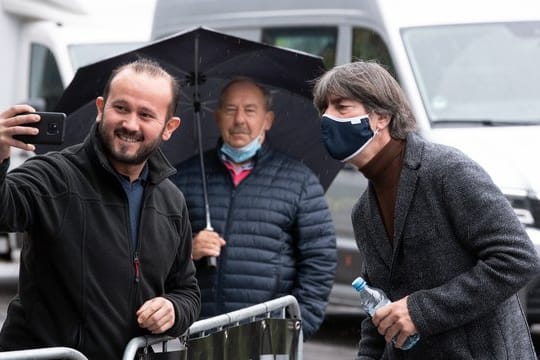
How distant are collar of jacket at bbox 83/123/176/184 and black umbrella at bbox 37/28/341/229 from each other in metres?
1.34

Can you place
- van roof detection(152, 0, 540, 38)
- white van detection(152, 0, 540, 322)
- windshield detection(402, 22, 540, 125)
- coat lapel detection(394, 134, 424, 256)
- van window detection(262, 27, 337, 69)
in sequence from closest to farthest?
coat lapel detection(394, 134, 424, 256) < white van detection(152, 0, 540, 322) < windshield detection(402, 22, 540, 125) < van roof detection(152, 0, 540, 38) < van window detection(262, 27, 337, 69)

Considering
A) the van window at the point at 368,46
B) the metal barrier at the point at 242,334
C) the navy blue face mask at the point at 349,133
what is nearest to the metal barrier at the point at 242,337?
the metal barrier at the point at 242,334

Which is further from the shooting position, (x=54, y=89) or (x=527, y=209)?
(x=54, y=89)

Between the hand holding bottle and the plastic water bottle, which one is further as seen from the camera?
the plastic water bottle

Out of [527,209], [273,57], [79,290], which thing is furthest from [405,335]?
[527,209]

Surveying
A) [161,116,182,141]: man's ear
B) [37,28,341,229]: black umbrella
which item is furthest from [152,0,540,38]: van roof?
[161,116,182,141]: man's ear

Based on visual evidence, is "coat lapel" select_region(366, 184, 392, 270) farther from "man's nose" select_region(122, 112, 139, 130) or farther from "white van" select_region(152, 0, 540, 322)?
"white van" select_region(152, 0, 540, 322)

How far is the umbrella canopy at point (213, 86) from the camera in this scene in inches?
217

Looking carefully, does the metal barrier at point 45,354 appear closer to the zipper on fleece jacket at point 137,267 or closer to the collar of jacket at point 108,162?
the zipper on fleece jacket at point 137,267

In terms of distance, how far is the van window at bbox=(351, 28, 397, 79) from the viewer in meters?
9.34

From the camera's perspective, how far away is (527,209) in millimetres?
8250

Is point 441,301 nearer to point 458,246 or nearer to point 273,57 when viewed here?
point 458,246

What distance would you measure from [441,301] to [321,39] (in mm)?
6268

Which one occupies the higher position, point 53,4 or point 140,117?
point 53,4
